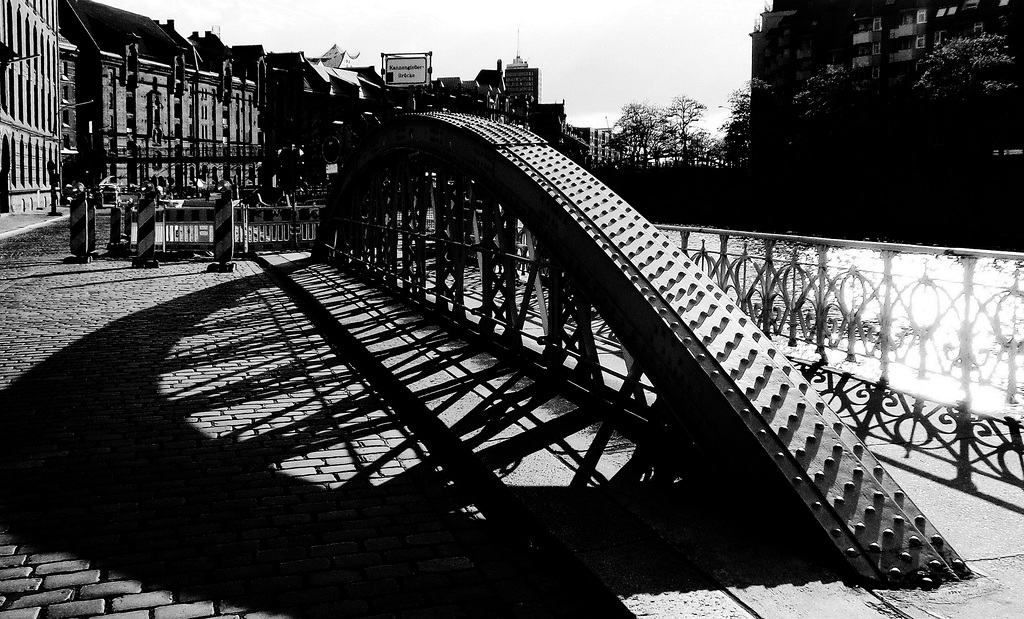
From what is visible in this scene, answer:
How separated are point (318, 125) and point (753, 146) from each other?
5716 cm

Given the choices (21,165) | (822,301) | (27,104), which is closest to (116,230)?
(822,301)

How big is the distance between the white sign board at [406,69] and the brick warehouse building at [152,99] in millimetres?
25280

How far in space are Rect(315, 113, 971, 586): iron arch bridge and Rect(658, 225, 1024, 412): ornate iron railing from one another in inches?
64.1

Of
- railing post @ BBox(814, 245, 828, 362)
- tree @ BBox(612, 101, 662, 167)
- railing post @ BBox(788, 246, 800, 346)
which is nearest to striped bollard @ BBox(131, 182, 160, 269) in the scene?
railing post @ BBox(788, 246, 800, 346)

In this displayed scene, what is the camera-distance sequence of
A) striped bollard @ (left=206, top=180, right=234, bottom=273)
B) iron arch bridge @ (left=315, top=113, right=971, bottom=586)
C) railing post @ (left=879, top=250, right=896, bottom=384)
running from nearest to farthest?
iron arch bridge @ (left=315, top=113, right=971, bottom=586) < railing post @ (left=879, top=250, right=896, bottom=384) < striped bollard @ (left=206, top=180, right=234, bottom=273)

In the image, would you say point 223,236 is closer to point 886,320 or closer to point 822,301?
point 822,301

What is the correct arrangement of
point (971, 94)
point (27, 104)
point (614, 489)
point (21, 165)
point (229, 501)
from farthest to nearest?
point (971, 94), point (27, 104), point (21, 165), point (229, 501), point (614, 489)

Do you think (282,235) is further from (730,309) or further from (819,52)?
(819,52)

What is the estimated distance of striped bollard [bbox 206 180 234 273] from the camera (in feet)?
61.4

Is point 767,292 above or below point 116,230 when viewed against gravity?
below

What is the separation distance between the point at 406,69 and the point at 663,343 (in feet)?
191

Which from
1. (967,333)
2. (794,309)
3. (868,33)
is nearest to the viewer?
(967,333)

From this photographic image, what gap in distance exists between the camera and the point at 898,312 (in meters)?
7.61

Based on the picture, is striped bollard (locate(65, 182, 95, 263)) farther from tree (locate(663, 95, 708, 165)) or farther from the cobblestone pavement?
tree (locate(663, 95, 708, 165))
